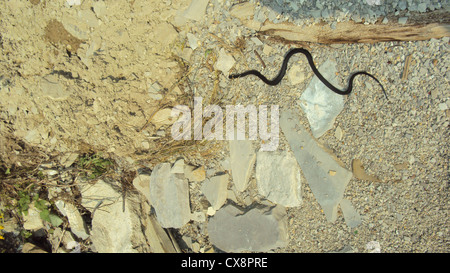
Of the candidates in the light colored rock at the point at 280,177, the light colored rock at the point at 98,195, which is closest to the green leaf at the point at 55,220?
the light colored rock at the point at 98,195

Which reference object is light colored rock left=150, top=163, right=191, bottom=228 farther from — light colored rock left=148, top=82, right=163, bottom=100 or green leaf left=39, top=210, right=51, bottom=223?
green leaf left=39, top=210, right=51, bottom=223

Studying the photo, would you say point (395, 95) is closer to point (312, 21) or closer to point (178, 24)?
point (312, 21)

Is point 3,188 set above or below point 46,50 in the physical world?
below

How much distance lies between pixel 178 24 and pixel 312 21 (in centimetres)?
134

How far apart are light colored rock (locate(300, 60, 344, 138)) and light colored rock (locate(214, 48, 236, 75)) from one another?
2.64 feet

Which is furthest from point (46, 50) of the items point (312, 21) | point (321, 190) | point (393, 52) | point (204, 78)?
point (393, 52)

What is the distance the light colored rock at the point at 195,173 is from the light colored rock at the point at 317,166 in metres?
0.95

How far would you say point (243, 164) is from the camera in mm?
2752

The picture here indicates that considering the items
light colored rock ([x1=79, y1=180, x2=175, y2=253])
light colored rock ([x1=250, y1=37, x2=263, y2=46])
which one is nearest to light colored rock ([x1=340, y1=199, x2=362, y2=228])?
light colored rock ([x1=250, y1=37, x2=263, y2=46])

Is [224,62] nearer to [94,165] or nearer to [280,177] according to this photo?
[280,177]

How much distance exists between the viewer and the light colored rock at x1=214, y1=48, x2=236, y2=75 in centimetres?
281

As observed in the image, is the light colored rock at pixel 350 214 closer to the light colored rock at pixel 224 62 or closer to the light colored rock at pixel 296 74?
the light colored rock at pixel 296 74

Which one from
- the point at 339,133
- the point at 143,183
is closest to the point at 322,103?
the point at 339,133

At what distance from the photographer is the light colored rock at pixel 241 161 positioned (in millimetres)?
2734
